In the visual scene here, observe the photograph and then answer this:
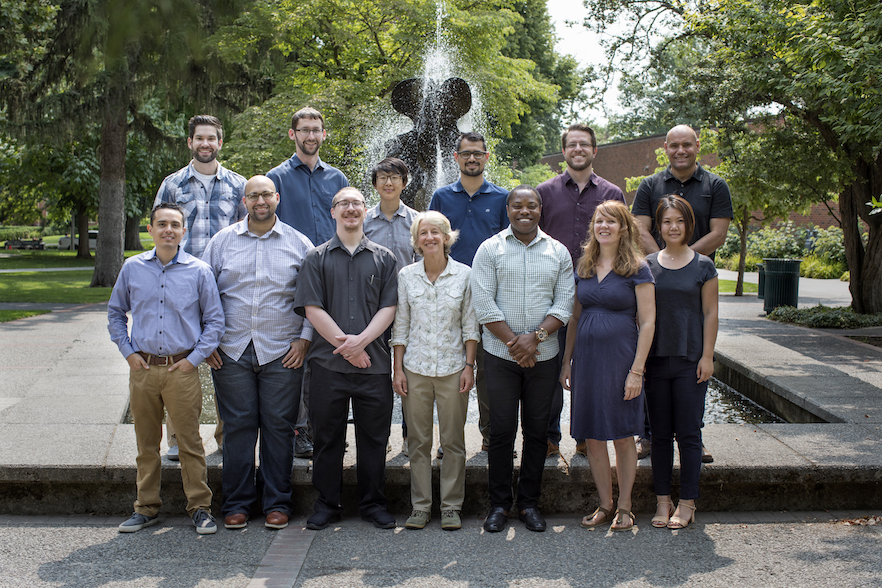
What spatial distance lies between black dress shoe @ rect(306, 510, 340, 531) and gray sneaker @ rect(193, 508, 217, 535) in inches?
21.8

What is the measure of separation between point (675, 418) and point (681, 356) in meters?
0.39

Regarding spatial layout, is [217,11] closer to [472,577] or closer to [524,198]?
[524,198]

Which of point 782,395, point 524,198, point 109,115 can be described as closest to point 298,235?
point 524,198

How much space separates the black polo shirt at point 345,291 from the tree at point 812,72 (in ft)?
19.2

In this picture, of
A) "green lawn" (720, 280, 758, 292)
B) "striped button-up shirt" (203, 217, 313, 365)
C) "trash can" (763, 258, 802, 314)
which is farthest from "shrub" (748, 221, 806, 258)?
"striped button-up shirt" (203, 217, 313, 365)

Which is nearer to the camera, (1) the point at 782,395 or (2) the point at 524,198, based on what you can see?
(2) the point at 524,198

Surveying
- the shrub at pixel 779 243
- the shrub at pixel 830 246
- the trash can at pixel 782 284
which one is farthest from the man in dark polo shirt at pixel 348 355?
the shrub at pixel 779 243

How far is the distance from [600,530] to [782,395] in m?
3.52

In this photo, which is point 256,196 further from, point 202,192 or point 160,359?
point 160,359

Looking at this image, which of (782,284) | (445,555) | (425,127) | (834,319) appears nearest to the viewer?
(445,555)

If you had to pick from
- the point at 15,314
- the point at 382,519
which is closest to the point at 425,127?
the point at 382,519

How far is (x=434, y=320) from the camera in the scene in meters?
4.34

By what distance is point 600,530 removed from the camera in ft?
14.2

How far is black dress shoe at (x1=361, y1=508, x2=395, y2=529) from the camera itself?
4355 millimetres
